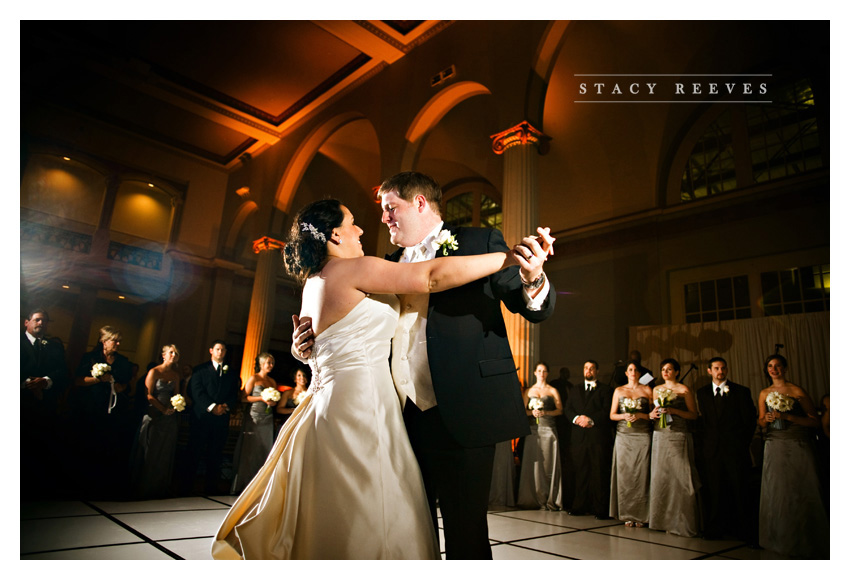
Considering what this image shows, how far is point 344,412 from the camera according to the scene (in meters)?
1.92

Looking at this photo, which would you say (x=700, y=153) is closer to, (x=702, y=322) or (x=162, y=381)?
(x=702, y=322)

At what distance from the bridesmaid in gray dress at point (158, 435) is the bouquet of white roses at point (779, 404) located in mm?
5389

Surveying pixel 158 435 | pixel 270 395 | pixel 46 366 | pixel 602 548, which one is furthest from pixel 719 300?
pixel 46 366

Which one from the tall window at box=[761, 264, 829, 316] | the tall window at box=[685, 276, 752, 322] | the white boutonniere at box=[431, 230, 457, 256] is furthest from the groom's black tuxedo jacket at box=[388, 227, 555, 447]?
the tall window at box=[685, 276, 752, 322]

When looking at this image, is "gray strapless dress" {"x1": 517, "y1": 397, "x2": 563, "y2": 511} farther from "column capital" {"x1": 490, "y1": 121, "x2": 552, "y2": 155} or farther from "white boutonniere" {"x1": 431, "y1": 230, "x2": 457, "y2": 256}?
"white boutonniere" {"x1": 431, "y1": 230, "x2": 457, "y2": 256}

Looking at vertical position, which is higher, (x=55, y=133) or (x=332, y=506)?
(x=55, y=133)

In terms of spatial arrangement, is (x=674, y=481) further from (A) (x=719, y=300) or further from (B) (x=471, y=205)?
(B) (x=471, y=205)

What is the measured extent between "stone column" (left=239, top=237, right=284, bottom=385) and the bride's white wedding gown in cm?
522

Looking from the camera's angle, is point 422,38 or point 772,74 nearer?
point 772,74

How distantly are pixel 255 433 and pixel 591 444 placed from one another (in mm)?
3529

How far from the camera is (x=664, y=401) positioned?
14.7 ft
